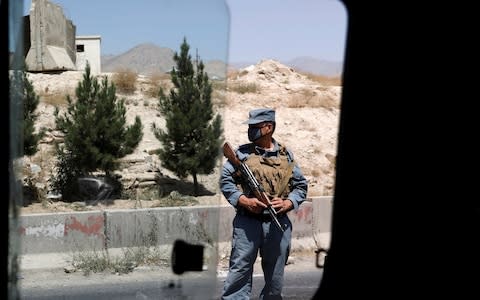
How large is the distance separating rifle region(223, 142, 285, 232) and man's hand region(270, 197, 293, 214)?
1.2 inches

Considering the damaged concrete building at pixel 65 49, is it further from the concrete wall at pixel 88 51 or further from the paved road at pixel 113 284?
the paved road at pixel 113 284

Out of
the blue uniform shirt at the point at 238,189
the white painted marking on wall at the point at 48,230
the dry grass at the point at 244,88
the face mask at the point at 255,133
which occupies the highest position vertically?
the dry grass at the point at 244,88

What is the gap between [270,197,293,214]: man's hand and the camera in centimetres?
439

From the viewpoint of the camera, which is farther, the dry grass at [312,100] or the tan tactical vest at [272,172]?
the dry grass at [312,100]

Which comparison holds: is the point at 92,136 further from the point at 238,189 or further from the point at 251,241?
the point at 251,241

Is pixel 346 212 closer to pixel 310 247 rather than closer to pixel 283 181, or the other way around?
pixel 283 181

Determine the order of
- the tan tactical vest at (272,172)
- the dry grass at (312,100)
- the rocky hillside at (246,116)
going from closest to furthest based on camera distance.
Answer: the tan tactical vest at (272,172)
the rocky hillside at (246,116)
the dry grass at (312,100)

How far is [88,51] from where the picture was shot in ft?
55.5

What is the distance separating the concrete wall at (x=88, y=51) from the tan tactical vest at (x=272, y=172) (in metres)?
12.3

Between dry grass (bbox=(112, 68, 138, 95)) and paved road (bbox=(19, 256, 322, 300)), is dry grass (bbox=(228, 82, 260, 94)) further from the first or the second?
paved road (bbox=(19, 256, 322, 300))

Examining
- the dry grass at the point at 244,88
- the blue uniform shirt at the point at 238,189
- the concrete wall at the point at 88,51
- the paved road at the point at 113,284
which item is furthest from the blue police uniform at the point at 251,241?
the dry grass at the point at 244,88

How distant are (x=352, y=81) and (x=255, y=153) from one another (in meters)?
2.99

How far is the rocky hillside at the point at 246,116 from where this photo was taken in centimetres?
1309
